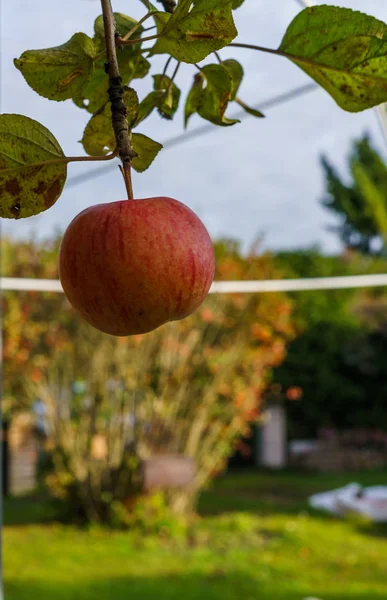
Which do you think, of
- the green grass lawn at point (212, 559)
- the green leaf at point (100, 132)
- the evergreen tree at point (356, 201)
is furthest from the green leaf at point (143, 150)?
the evergreen tree at point (356, 201)

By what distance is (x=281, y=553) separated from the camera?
14.5ft

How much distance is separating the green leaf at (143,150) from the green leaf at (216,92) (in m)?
0.06

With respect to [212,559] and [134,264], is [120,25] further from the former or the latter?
[212,559]

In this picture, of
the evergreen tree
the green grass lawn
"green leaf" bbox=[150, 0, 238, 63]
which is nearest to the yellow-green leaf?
"green leaf" bbox=[150, 0, 238, 63]

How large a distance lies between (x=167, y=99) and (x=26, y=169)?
153 mm

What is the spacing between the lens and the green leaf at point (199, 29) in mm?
333

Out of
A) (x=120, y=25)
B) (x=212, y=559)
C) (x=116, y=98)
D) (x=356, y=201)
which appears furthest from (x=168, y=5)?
(x=356, y=201)

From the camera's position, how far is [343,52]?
390mm

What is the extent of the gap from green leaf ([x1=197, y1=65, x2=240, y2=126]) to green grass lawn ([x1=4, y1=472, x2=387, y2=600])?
135 inches

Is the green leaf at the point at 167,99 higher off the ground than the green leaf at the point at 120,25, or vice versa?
the green leaf at the point at 120,25

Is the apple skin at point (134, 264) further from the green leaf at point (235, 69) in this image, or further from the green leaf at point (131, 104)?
the green leaf at point (235, 69)

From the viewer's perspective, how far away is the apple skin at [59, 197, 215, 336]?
0.35 meters

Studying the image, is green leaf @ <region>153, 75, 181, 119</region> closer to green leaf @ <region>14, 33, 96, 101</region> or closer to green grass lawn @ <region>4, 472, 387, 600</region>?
green leaf @ <region>14, 33, 96, 101</region>

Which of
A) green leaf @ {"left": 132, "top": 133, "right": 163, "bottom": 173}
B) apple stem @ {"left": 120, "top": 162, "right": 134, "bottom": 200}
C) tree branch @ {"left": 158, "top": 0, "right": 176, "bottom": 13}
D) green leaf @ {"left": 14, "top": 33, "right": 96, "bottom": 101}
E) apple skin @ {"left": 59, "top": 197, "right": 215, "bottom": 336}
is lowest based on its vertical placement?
apple skin @ {"left": 59, "top": 197, "right": 215, "bottom": 336}
